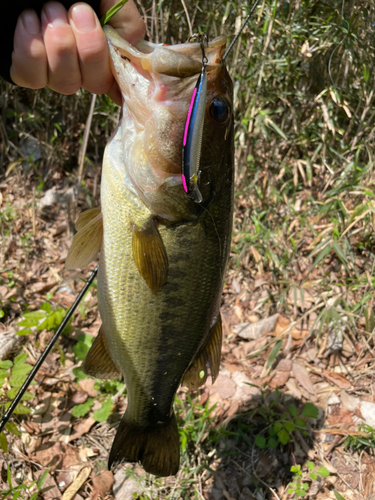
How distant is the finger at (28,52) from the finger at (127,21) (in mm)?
242

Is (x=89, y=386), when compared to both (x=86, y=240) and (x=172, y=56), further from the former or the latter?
(x=172, y=56)

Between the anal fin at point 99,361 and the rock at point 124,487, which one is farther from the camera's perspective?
the rock at point 124,487

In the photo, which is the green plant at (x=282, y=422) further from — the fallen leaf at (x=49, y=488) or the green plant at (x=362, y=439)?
the fallen leaf at (x=49, y=488)

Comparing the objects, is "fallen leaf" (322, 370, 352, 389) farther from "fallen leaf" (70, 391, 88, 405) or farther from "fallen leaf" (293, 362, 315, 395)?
"fallen leaf" (70, 391, 88, 405)

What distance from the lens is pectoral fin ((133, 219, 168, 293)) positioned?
54.9 inches

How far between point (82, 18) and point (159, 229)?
28.9 inches

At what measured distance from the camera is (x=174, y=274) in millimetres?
1447

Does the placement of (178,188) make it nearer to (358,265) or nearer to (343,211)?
(343,211)

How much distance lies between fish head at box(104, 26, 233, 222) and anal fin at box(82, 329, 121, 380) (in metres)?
0.66

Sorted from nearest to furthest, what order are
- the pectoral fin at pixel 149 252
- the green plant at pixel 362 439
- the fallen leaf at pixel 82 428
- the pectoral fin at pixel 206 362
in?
the pectoral fin at pixel 149 252 → the pectoral fin at pixel 206 362 → the green plant at pixel 362 439 → the fallen leaf at pixel 82 428

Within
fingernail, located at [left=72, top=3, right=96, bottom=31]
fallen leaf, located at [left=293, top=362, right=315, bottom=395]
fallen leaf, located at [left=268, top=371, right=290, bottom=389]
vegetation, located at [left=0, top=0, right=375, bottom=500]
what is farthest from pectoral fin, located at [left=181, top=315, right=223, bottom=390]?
fallen leaf, located at [left=293, top=362, right=315, bottom=395]

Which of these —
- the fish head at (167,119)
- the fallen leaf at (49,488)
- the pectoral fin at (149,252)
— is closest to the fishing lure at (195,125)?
the fish head at (167,119)

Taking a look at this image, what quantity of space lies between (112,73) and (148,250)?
25.6 inches

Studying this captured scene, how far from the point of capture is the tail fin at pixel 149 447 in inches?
67.9
